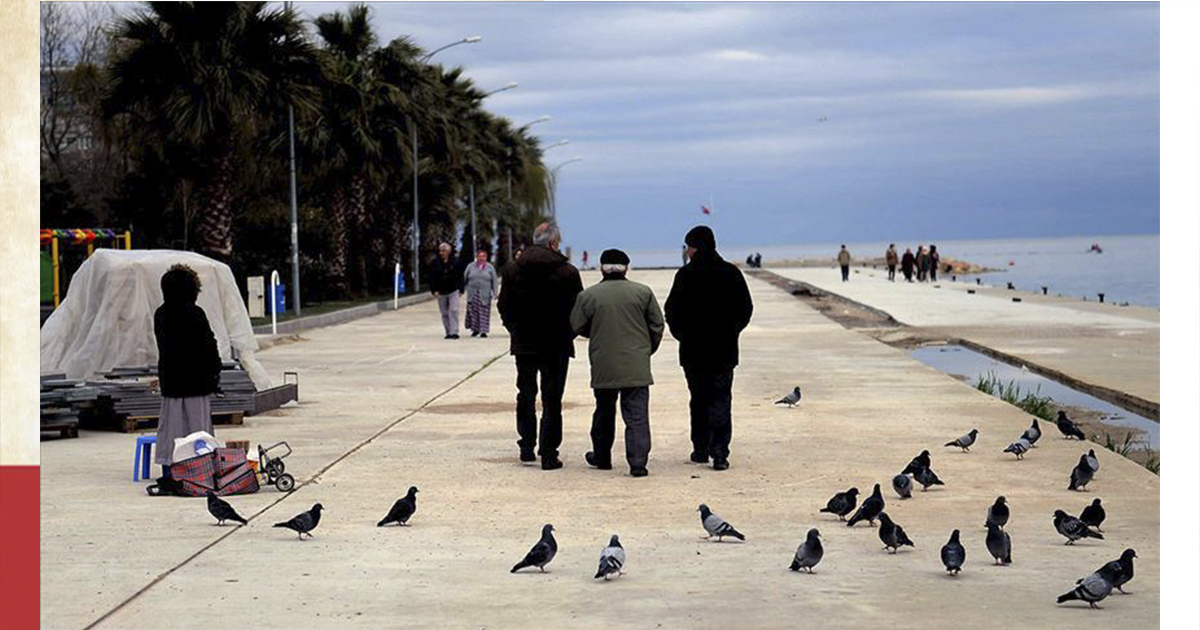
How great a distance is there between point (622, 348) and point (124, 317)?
7.58 m

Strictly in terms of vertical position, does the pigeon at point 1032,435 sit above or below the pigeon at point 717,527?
above

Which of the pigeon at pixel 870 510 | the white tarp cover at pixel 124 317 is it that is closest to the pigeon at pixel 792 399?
the white tarp cover at pixel 124 317

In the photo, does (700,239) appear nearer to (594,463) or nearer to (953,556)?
(594,463)

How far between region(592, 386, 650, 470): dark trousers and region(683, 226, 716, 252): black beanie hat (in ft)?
4.27

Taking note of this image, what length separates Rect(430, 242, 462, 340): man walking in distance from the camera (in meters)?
34.4

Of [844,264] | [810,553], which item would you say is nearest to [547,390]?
[810,553]

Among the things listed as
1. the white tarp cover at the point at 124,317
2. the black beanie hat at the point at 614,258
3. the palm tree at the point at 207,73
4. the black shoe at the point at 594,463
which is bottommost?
the black shoe at the point at 594,463

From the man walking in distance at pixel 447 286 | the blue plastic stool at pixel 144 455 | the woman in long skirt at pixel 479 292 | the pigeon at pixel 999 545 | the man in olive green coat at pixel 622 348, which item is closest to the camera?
the pigeon at pixel 999 545

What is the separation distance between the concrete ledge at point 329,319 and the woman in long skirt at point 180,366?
23.9 metres

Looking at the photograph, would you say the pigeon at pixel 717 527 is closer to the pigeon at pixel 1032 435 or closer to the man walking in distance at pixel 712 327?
the man walking in distance at pixel 712 327

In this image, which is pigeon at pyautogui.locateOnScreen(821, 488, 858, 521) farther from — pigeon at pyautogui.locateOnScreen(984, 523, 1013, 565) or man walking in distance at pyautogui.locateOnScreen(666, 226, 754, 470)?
man walking in distance at pyautogui.locateOnScreen(666, 226, 754, 470)

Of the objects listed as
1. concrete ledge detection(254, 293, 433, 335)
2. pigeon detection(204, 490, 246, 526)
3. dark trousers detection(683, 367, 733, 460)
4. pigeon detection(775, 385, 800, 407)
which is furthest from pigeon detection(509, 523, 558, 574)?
concrete ledge detection(254, 293, 433, 335)

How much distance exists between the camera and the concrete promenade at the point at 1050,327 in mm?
26828

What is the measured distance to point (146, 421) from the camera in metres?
18.0
